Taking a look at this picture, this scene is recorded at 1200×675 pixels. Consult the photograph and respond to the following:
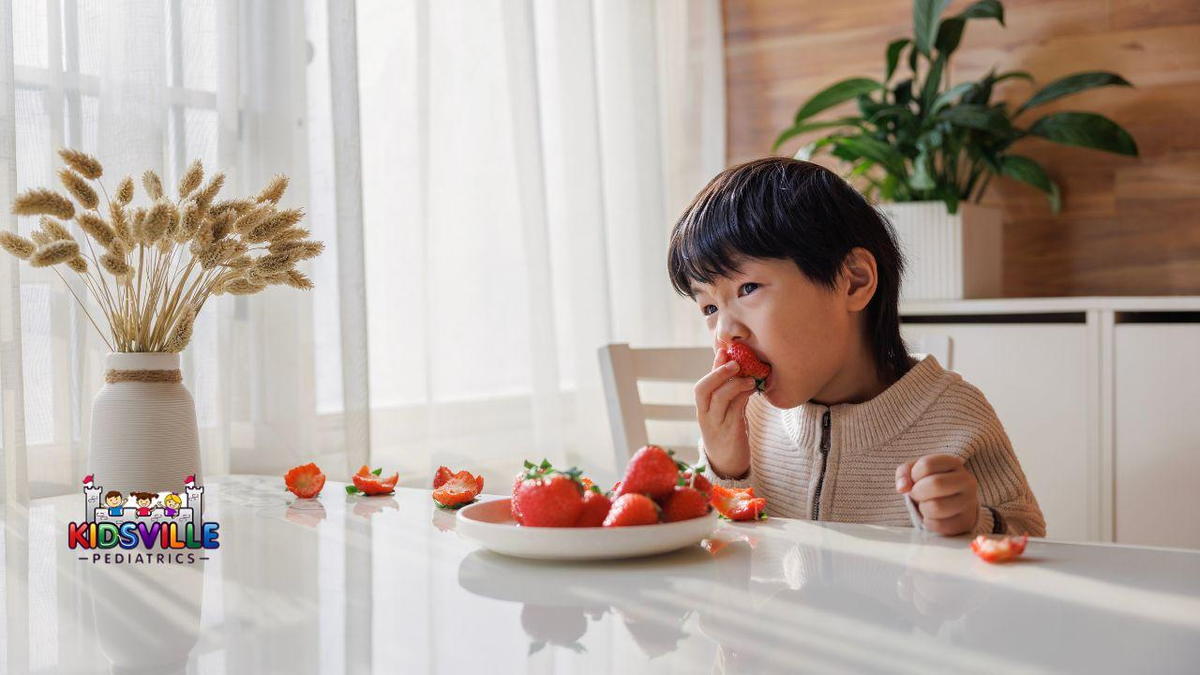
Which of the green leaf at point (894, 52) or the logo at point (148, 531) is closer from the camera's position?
the logo at point (148, 531)

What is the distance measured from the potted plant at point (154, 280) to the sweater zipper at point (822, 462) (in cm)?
66

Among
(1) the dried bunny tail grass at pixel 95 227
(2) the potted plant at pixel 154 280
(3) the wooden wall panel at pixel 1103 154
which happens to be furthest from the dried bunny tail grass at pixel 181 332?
(3) the wooden wall panel at pixel 1103 154

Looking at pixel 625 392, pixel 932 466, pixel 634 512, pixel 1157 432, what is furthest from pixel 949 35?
pixel 634 512

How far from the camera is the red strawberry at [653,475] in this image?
870 mm

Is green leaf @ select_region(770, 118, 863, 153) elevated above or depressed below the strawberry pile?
above

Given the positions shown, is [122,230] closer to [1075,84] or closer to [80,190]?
[80,190]

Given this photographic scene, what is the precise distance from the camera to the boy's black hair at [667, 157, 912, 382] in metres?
1.28

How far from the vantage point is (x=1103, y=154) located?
9.88 feet

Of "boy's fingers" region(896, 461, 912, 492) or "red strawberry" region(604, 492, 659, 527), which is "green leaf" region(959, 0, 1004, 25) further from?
"red strawberry" region(604, 492, 659, 527)

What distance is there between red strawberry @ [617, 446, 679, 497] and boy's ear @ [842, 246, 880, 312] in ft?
1.82

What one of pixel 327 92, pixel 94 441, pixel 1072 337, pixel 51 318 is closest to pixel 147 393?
pixel 94 441

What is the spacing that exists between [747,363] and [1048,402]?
161cm

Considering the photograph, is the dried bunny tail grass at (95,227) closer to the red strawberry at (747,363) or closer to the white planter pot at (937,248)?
the red strawberry at (747,363)

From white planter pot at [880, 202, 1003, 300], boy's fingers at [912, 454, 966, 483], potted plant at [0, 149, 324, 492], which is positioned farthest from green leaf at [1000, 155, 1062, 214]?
potted plant at [0, 149, 324, 492]
